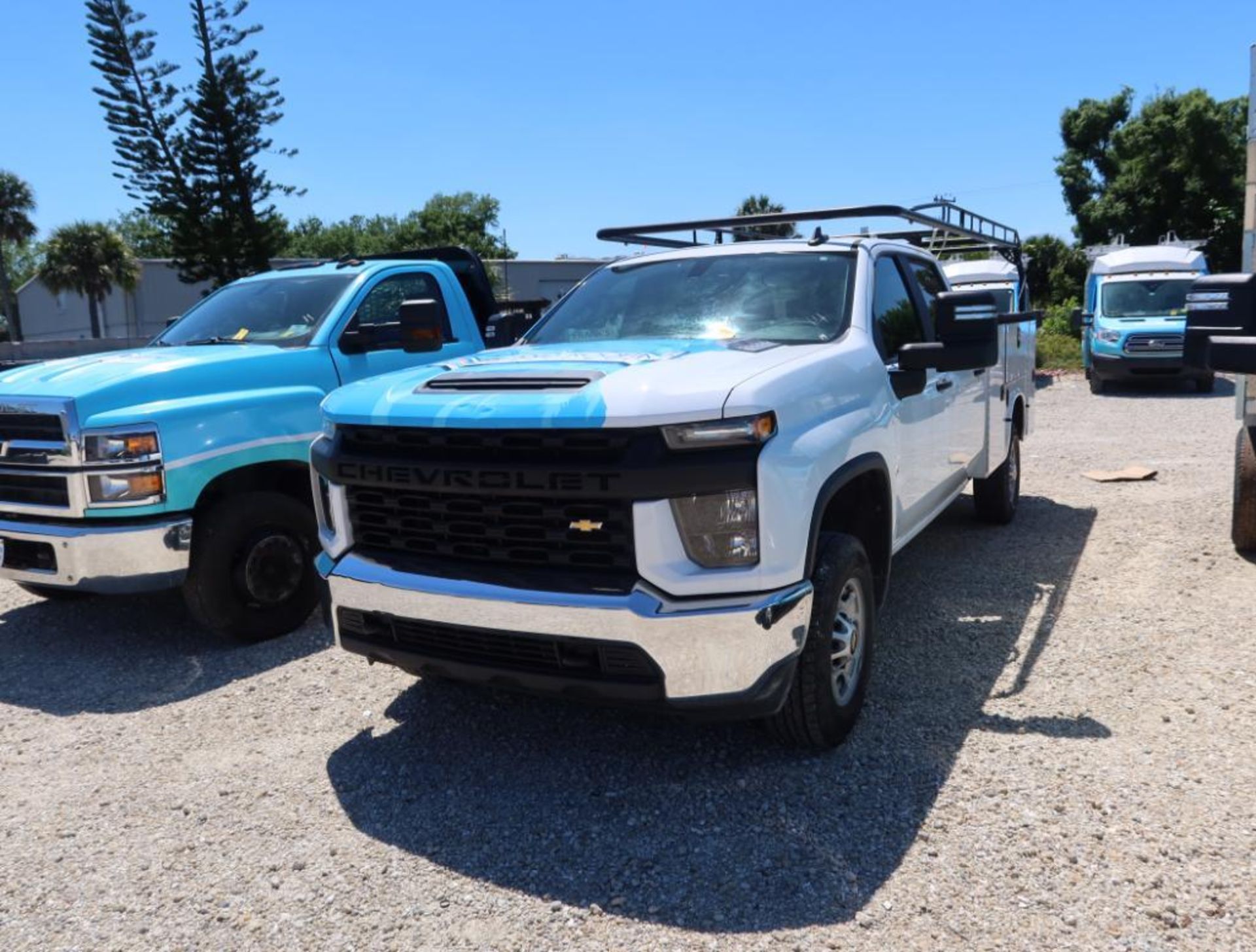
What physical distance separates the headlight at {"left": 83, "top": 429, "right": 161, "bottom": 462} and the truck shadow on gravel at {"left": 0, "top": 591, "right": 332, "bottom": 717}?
108cm

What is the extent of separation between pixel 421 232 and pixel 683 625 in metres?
67.9

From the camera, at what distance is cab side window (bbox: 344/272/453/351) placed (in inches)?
230

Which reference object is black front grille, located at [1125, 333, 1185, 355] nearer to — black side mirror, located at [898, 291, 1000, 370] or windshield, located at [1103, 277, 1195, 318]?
windshield, located at [1103, 277, 1195, 318]

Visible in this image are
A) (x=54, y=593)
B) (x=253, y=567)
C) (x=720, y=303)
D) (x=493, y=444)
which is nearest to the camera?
(x=493, y=444)

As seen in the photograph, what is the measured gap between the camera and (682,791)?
353cm

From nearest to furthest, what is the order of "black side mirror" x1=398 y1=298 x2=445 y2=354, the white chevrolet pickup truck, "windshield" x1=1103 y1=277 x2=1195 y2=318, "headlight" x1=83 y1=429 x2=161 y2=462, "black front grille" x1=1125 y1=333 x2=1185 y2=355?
1. the white chevrolet pickup truck
2. "headlight" x1=83 y1=429 x2=161 y2=462
3. "black side mirror" x1=398 y1=298 x2=445 y2=354
4. "black front grille" x1=1125 y1=333 x2=1185 y2=355
5. "windshield" x1=1103 y1=277 x2=1195 y2=318

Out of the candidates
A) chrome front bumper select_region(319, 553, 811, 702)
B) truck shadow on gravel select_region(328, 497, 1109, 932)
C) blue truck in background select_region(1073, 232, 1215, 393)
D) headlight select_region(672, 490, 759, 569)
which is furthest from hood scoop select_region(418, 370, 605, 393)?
blue truck in background select_region(1073, 232, 1215, 393)

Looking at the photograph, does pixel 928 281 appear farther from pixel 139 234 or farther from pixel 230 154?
pixel 139 234

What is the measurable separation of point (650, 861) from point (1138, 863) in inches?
56.9

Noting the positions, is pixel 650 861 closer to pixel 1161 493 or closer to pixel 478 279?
pixel 478 279

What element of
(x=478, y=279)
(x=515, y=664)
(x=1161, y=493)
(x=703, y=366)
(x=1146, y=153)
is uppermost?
Answer: (x=1146, y=153)

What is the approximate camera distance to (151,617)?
5.93 meters

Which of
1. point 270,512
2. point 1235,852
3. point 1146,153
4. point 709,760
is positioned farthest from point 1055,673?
point 1146,153

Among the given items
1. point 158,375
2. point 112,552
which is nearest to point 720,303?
point 158,375
